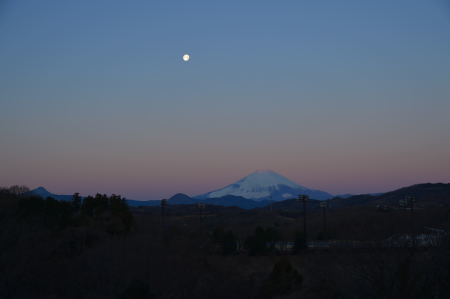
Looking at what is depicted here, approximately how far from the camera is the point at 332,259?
126 feet

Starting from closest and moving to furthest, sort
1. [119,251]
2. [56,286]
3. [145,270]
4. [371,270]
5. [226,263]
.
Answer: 1. [371,270]
2. [56,286]
3. [145,270]
4. [119,251]
5. [226,263]

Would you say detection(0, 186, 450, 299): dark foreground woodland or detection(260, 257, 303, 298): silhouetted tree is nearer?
detection(0, 186, 450, 299): dark foreground woodland

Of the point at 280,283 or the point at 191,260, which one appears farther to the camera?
the point at 191,260

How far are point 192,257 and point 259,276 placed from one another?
6.92m

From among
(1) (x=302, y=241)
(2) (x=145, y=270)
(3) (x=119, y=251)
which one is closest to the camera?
(2) (x=145, y=270)

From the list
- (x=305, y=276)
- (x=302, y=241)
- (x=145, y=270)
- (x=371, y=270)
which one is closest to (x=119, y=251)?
(x=145, y=270)

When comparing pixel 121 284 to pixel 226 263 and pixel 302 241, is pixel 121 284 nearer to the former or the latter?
pixel 226 263

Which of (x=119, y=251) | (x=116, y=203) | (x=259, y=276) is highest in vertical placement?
(x=116, y=203)

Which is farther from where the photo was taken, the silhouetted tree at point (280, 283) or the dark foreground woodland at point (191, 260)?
the silhouetted tree at point (280, 283)

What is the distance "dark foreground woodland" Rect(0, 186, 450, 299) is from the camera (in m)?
18.8

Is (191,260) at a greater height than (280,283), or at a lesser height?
greater

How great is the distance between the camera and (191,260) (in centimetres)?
4262

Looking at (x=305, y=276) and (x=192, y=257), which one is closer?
(x=305, y=276)

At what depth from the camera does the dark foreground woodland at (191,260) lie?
18750mm
